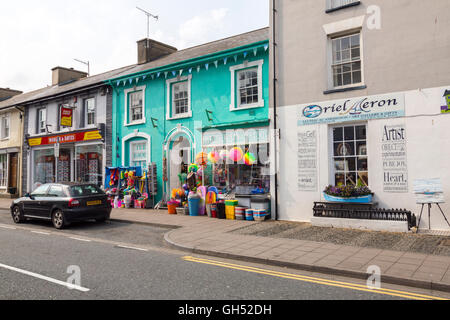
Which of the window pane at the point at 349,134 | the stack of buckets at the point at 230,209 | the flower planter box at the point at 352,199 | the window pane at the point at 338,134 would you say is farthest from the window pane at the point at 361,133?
the stack of buckets at the point at 230,209

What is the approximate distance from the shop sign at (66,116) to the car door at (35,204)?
8.08 meters

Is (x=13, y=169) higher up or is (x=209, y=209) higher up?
(x=13, y=169)

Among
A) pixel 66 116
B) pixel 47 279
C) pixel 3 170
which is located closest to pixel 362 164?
pixel 47 279

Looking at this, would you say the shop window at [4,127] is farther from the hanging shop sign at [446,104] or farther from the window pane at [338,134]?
the hanging shop sign at [446,104]

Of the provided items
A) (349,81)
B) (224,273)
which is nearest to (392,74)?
(349,81)

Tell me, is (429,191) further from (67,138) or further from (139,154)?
(67,138)

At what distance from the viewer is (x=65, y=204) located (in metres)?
10.8

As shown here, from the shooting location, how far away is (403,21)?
31.1 ft

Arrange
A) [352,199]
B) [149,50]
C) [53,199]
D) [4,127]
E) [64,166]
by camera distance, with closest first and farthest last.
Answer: [352,199], [53,199], [149,50], [64,166], [4,127]

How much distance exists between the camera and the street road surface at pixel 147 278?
15.6 feet

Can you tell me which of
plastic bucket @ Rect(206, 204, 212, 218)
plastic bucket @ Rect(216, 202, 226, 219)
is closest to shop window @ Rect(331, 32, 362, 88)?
plastic bucket @ Rect(216, 202, 226, 219)

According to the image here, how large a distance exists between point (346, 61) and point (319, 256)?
6501mm

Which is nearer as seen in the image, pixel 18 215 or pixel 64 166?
pixel 18 215
